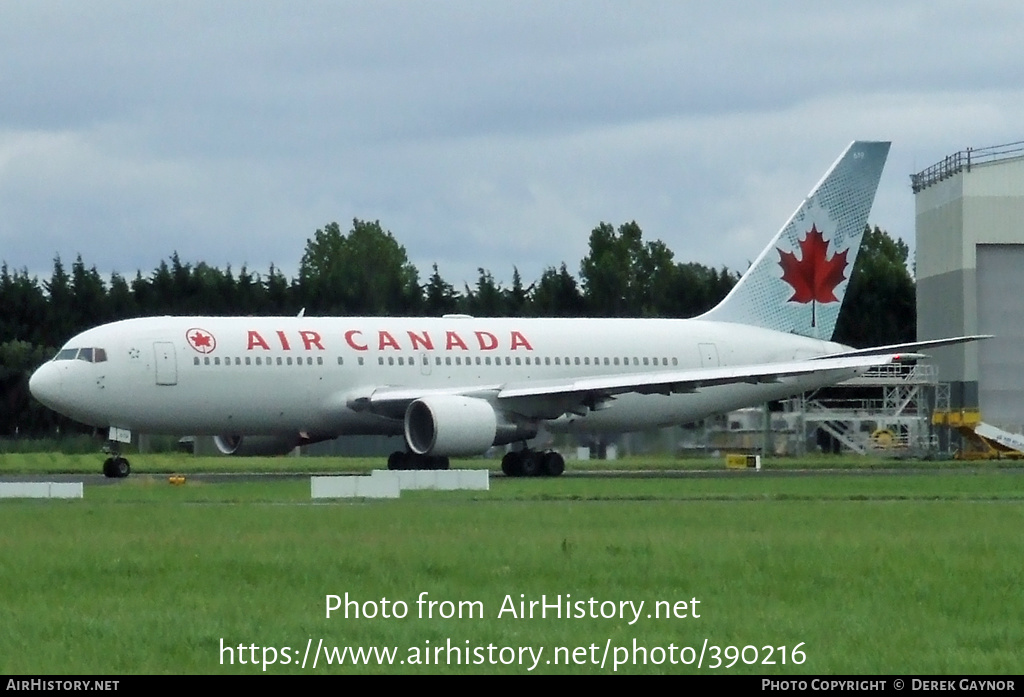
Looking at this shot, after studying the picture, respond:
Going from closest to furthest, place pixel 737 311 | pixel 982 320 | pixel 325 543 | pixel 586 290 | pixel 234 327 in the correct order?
pixel 325 543 < pixel 234 327 < pixel 737 311 < pixel 982 320 < pixel 586 290

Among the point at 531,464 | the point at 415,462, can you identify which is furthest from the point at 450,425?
the point at 531,464

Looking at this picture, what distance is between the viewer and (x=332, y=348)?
148ft

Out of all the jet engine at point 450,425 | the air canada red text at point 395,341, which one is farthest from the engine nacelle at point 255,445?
the jet engine at point 450,425

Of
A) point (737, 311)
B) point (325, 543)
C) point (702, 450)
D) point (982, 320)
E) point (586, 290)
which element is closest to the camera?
point (325, 543)

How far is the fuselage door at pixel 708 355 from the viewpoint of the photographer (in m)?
50.6

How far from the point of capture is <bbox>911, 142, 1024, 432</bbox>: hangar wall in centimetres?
6706

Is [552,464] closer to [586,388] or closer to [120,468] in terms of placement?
[586,388]

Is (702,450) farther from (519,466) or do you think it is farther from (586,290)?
(586,290)

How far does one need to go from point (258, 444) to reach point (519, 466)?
6.85m

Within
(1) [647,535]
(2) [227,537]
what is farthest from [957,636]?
(2) [227,537]

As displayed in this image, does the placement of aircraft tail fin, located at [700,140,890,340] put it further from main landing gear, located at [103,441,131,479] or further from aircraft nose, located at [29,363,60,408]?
aircraft nose, located at [29,363,60,408]

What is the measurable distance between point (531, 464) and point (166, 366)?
9.25m

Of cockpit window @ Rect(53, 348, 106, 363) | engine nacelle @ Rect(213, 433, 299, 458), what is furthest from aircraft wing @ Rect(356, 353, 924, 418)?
cockpit window @ Rect(53, 348, 106, 363)

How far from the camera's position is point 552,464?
148 feet
